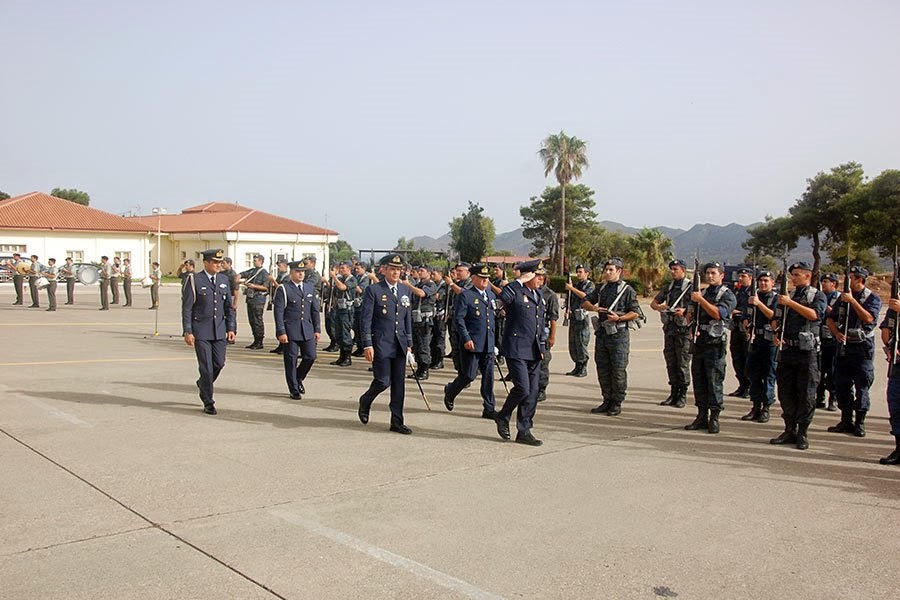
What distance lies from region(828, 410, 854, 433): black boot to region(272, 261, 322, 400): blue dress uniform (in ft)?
21.8

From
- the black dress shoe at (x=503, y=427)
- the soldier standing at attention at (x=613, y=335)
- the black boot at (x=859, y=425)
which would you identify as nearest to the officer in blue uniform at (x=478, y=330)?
the black dress shoe at (x=503, y=427)

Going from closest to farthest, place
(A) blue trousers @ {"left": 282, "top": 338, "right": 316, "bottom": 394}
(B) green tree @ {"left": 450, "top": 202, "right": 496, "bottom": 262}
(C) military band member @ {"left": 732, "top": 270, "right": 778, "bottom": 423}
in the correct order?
(C) military band member @ {"left": 732, "top": 270, "right": 778, "bottom": 423}, (A) blue trousers @ {"left": 282, "top": 338, "right": 316, "bottom": 394}, (B) green tree @ {"left": 450, "top": 202, "right": 496, "bottom": 262}

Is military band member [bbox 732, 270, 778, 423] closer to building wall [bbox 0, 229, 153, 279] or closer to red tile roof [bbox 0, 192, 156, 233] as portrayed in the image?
building wall [bbox 0, 229, 153, 279]

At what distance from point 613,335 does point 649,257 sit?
3444 cm

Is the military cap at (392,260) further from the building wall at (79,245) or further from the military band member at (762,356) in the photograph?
the building wall at (79,245)

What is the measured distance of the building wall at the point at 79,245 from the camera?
155 ft

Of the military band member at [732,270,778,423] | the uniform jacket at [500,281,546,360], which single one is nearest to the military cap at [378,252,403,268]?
the uniform jacket at [500,281,546,360]

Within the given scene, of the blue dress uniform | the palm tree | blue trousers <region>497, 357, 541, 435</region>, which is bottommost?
blue trousers <region>497, 357, 541, 435</region>

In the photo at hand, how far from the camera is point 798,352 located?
802 centimetres

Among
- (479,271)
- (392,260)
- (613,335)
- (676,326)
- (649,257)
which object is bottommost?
(613,335)

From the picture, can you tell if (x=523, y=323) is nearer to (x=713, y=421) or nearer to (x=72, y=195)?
(x=713, y=421)

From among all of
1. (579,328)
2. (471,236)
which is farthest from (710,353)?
(471,236)

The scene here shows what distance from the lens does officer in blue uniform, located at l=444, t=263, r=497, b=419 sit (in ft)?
29.8

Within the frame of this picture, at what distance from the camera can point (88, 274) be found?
30.8m
